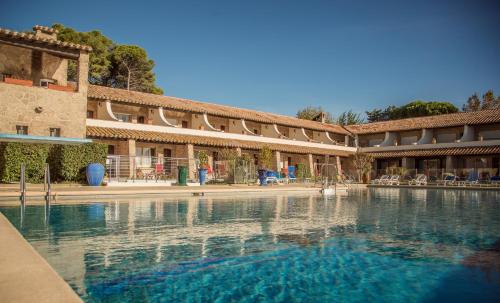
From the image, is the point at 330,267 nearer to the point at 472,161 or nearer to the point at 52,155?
the point at 52,155

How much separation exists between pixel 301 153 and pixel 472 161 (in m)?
16.1

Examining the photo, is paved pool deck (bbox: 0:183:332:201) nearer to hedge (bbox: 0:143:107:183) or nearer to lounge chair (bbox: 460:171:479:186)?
hedge (bbox: 0:143:107:183)

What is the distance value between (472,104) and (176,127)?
60254mm

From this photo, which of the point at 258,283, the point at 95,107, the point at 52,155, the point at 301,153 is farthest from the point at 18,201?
the point at 301,153

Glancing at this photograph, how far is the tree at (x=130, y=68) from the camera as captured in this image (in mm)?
45250

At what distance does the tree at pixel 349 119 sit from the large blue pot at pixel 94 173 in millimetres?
51605

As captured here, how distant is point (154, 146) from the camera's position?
27.0m

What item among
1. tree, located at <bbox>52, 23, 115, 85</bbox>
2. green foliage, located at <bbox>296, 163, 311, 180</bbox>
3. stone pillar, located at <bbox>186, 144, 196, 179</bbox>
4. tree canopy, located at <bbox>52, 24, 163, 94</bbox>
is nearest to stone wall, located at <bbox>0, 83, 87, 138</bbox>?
stone pillar, located at <bbox>186, 144, 196, 179</bbox>

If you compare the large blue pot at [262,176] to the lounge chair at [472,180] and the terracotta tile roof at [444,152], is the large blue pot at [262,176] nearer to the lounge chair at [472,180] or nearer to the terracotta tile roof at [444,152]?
the lounge chair at [472,180]

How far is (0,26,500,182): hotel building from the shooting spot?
1892cm

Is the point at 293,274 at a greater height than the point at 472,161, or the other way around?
the point at 472,161

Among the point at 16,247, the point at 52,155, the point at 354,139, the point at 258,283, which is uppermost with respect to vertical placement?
the point at 354,139

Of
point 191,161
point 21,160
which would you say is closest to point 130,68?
point 191,161

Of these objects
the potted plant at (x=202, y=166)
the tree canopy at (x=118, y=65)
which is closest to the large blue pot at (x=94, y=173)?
the potted plant at (x=202, y=166)
